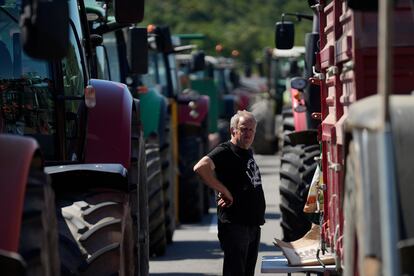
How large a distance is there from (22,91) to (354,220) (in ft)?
9.15

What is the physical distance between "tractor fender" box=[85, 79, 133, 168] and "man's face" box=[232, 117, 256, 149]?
0.82 m

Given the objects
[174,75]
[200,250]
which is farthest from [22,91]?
[174,75]

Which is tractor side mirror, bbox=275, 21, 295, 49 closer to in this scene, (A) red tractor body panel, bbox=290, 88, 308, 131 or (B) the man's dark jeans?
(A) red tractor body panel, bbox=290, 88, 308, 131

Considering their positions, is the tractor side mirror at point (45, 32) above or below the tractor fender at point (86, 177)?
above

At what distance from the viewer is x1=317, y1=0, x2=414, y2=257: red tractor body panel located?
28.6 feet

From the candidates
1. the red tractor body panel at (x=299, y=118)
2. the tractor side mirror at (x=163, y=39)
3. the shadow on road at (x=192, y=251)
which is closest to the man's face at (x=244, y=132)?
the red tractor body panel at (x=299, y=118)

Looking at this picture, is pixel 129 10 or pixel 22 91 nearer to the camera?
pixel 22 91

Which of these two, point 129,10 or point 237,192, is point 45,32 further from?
point 237,192

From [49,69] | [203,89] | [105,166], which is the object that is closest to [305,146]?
[49,69]

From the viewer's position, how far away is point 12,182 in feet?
24.0

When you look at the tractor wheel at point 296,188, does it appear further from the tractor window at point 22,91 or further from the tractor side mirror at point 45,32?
the tractor side mirror at point 45,32

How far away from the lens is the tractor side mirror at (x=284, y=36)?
1502cm

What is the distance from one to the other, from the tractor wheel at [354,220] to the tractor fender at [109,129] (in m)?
2.22

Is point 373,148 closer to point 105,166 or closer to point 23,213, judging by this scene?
point 23,213
